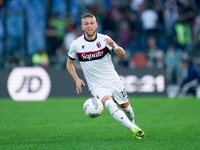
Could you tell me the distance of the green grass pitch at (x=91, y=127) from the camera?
8.12m

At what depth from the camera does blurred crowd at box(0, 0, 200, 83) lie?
22.3m

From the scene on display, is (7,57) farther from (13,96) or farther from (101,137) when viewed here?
(101,137)

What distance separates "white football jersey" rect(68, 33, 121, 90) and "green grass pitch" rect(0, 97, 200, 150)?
1049mm

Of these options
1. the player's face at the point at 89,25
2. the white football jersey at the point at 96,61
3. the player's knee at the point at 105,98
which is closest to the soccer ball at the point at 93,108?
the player's knee at the point at 105,98

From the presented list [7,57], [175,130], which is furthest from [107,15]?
[175,130]

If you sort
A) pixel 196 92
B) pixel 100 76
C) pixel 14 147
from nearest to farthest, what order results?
pixel 14 147 < pixel 100 76 < pixel 196 92

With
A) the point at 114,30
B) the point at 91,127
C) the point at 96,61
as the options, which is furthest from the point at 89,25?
the point at 114,30

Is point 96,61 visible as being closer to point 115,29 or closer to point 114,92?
point 114,92

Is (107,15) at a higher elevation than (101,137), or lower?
higher

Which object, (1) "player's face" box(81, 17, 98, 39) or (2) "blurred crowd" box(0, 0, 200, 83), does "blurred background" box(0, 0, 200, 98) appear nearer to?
(2) "blurred crowd" box(0, 0, 200, 83)

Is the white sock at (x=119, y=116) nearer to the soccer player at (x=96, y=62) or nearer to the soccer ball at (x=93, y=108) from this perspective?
the soccer ball at (x=93, y=108)

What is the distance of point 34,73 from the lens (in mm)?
19750

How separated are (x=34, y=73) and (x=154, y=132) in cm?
1068

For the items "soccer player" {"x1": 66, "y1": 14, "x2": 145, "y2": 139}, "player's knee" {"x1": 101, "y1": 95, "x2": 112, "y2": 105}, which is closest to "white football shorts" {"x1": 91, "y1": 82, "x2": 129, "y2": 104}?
"soccer player" {"x1": 66, "y1": 14, "x2": 145, "y2": 139}
